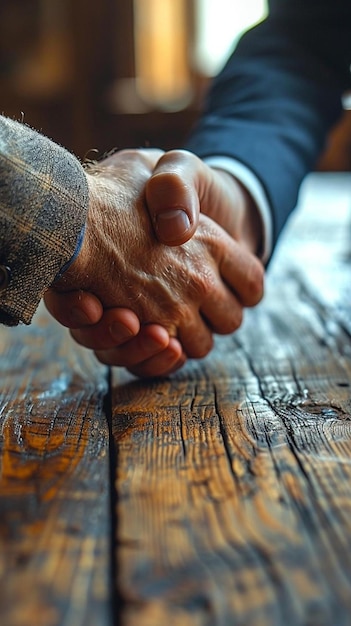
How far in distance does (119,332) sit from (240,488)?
0.91 feet

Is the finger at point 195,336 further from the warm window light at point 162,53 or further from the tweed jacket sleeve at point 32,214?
the warm window light at point 162,53

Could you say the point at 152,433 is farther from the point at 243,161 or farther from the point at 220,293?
the point at 243,161

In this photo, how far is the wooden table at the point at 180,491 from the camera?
0.39 metres

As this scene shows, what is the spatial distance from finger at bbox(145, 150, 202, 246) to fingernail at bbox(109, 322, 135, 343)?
89mm

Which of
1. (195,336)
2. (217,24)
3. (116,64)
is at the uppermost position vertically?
(195,336)

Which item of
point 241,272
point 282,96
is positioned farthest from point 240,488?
point 282,96

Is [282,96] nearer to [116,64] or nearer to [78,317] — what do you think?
[78,317]

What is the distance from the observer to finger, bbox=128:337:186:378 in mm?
792

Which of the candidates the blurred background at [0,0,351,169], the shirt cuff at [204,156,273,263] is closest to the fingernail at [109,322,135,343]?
the shirt cuff at [204,156,273,263]

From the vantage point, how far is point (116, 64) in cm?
455

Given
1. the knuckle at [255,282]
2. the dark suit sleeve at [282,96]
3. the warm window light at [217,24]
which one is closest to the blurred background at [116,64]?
the warm window light at [217,24]

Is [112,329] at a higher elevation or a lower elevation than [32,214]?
lower

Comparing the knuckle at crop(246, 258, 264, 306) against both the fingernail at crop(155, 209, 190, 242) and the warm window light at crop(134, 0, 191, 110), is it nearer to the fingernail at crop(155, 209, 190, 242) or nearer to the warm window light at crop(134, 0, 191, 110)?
the fingernail at crop(155, 209, 190, 242)

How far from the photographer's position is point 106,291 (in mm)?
751
